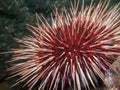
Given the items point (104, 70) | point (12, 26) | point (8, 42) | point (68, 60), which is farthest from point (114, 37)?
point (12, 26)

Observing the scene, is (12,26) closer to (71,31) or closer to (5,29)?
(5,29)

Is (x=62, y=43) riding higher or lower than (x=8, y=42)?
lower

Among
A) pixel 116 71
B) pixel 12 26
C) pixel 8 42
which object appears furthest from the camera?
pixel 12 26

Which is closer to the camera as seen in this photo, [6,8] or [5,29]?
[5,29]

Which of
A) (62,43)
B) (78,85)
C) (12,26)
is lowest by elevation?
(78,85)

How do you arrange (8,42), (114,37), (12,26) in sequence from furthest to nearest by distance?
(12,26) < (8,42) < (114,37)

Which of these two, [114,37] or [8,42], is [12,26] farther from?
[114,37]

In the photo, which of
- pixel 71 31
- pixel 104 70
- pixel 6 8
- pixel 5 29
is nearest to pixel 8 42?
pixel 5 29

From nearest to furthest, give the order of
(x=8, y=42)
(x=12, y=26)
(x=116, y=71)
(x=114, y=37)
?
(x=116, y=71) → (x=114, y=37) → (x=8, y=42) → (x=12, y=26)

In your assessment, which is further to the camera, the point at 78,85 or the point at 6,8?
the point at 6,8
